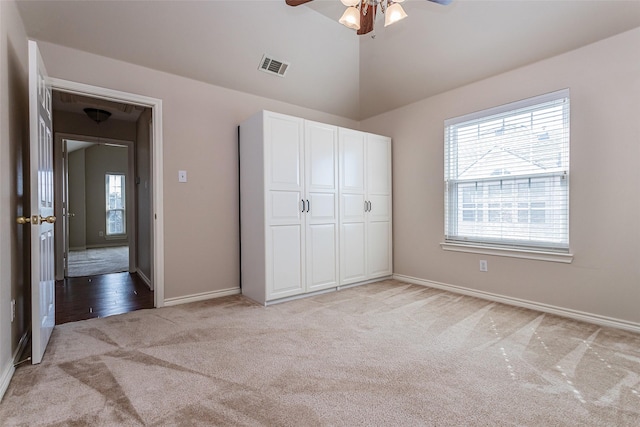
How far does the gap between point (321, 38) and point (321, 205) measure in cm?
183

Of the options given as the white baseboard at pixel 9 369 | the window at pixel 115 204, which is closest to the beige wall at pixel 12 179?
the white baseboard at pixel 9 369

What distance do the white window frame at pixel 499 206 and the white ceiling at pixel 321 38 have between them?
16.6 inches

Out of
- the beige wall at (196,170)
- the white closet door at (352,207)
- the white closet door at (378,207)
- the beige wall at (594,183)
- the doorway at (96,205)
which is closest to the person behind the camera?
the beige wall at (594,183)

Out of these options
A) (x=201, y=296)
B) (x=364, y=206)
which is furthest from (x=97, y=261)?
(x=364, y=206)

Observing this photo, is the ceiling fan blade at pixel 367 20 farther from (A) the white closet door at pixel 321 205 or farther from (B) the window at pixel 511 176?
(B) the window at pixel 511 176

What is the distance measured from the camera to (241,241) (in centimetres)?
356

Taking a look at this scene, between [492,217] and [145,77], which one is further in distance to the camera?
[492,217]

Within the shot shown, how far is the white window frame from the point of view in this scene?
281cm

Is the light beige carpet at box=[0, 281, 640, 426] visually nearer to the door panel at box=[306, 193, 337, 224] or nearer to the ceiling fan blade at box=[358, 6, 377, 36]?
the door panel at box=[306, 193, 337, 224]

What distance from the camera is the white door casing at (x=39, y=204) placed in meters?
1.86

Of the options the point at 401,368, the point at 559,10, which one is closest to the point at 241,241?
the point at 401,368

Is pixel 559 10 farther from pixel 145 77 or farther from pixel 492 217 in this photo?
pixel 145 77

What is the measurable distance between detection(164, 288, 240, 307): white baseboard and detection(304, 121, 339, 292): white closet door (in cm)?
90

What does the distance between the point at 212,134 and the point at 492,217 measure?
3.15 m
